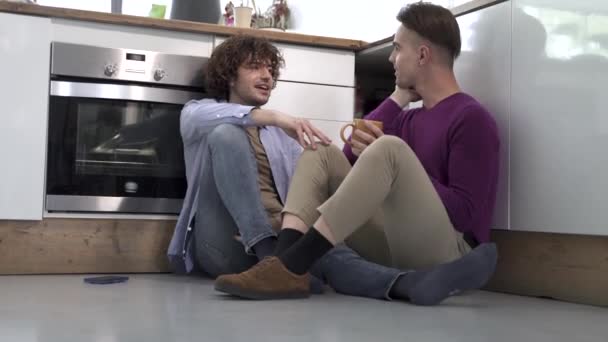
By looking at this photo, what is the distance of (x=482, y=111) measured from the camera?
219cm

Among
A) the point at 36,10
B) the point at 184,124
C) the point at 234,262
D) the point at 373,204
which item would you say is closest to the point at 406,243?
the point at 373,204

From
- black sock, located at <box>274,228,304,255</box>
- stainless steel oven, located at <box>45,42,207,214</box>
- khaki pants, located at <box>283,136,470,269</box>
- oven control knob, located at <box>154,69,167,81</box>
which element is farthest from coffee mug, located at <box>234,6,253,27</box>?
black sock, located at <box>274,228,304,255</box>

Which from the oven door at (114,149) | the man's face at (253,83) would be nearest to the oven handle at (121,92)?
the oven door at (114,149)

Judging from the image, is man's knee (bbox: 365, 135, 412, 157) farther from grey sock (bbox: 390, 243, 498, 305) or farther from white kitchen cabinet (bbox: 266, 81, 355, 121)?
white kitchen cabinet (bbox: 266, 81, 355, 121)

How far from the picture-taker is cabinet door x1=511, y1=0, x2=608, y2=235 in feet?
6.56

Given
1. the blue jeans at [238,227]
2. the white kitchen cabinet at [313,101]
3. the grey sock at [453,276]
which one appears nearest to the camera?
the grey sock at [453,276]

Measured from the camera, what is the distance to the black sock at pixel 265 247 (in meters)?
2.22

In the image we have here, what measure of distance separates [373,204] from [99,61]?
49.9 inches

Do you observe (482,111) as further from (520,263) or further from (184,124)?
(184,124)

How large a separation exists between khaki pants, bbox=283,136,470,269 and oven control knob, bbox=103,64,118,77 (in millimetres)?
924

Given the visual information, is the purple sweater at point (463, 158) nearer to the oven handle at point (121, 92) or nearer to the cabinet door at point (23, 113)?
the oven handle at point (121, 92)

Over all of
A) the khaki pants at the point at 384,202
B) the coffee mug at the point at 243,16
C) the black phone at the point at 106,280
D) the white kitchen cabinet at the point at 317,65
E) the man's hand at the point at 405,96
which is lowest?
the black phone at the point at 106,280

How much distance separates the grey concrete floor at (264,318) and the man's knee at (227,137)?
0.43 meters

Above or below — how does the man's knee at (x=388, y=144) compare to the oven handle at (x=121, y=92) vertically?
below
